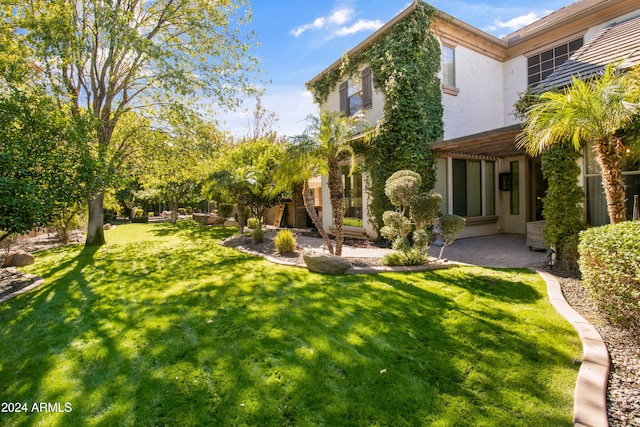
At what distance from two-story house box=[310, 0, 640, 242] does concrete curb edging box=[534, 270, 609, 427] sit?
23.7 ft

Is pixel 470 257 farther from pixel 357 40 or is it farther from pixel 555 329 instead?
pixel 357 40

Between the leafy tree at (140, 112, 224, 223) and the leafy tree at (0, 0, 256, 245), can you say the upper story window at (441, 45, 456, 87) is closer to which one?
the leafy tree at (0, 0, 256, 245)

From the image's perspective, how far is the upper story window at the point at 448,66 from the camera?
1185cm

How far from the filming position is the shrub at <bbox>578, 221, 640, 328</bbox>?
327cm

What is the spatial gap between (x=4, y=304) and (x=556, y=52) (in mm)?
18804

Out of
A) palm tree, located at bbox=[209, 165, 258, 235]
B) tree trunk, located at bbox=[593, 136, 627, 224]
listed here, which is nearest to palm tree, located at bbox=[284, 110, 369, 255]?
tree trunk, located at bbox=[593, 136, 627, 224]

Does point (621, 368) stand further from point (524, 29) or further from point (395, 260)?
point (524, 29)

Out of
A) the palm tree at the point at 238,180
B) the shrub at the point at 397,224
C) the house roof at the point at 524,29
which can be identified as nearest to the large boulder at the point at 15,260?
the palm tree at the point at 238,180

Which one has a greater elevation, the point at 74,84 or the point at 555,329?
the point at 74,84

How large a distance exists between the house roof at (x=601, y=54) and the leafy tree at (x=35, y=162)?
1169 centimetres

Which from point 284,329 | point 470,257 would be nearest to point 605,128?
point 470,257

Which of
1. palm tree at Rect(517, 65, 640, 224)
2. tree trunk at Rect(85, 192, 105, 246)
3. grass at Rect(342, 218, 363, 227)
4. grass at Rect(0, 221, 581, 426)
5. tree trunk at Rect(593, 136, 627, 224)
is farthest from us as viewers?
grass at Rect(342, 218, 363, 227)

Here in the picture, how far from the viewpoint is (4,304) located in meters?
5.76

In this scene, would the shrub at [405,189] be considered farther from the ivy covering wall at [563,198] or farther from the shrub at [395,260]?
the ivy covering wall at [563,198]
